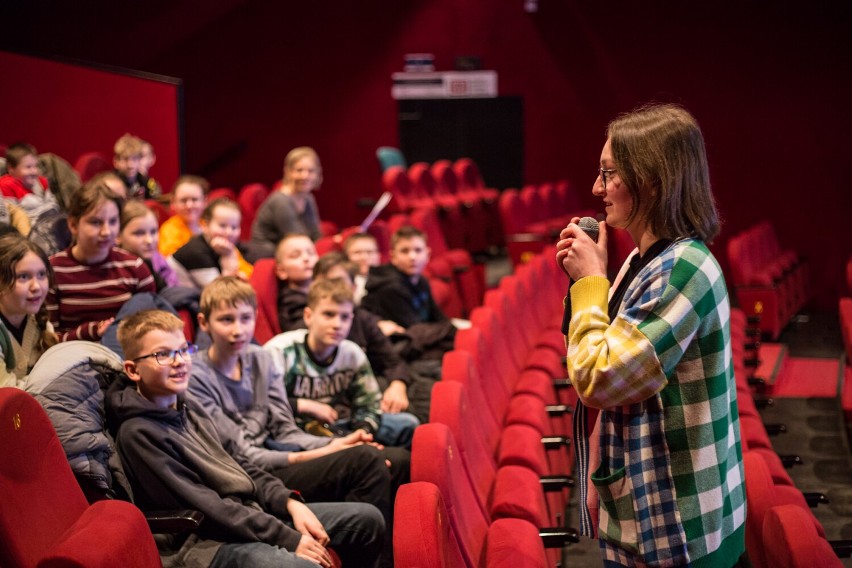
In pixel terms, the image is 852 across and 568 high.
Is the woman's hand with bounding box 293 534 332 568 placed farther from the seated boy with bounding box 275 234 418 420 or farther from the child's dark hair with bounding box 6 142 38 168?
the child's dark hair with bounding box 6 142 38 168

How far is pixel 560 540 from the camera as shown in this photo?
3.18ft

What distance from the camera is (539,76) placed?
4.22m

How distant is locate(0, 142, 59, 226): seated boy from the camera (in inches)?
66.8

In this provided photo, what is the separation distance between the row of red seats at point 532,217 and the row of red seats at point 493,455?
105cm

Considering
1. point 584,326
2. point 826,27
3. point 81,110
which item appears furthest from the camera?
point 826,27

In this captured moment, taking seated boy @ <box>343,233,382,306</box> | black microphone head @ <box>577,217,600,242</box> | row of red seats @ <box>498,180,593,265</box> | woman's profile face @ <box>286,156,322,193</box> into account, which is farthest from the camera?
row of red seats @ <box>498,180,593,265</box>

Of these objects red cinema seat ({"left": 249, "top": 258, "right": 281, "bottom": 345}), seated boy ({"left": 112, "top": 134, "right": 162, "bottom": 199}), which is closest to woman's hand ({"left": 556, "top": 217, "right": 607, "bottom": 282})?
red cinema seat ({"left": 249, "top": 258, "right": 281, "bottom": 345})

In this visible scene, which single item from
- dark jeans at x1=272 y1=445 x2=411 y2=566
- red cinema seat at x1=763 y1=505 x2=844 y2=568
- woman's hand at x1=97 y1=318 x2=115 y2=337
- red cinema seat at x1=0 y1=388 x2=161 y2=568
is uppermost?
woman's hand at x1=97 y1=318 x2=115 y2=337

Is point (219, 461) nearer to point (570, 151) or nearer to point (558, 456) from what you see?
point (558, 456)

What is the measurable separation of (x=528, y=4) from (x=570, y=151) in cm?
71

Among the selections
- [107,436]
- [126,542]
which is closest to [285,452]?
[107,436]

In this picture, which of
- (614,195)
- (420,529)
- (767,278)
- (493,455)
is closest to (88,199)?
(493,455)

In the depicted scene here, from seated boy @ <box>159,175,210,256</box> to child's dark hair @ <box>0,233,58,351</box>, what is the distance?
882mm

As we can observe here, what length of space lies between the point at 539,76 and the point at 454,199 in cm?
104
